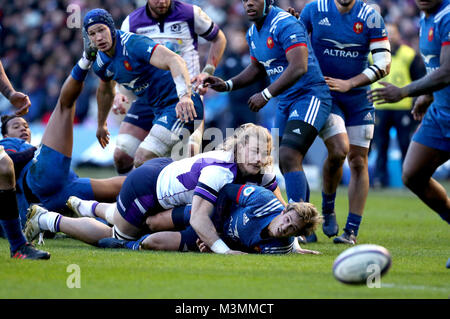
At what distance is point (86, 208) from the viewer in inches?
307

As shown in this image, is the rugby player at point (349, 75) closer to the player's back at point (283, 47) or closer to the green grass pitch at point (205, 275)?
the player's back at point (283, 47)

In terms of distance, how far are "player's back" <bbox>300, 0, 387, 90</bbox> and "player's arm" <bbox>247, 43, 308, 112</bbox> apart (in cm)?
85

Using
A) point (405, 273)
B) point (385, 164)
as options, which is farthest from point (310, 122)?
point (385, 164)

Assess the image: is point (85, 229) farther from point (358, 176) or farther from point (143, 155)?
point (358, 176)

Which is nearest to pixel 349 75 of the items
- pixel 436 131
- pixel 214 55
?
pixel 436 131

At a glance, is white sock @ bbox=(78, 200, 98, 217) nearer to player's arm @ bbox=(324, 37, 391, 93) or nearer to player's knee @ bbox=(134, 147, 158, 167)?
player's knee @ bbox=(134, 147, 158, 167)

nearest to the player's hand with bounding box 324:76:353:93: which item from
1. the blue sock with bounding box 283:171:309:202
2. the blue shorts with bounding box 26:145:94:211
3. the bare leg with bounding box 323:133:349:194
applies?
the bare leg with bounding box 323:133:349:194

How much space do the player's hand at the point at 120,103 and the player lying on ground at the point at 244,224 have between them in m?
2.91

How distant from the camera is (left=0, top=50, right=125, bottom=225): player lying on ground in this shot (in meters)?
8.02

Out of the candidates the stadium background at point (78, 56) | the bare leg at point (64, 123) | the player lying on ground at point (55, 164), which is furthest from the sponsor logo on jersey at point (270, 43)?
the stadium background at point (78, 56)

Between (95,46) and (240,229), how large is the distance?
2.76 m

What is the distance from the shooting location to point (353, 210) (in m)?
8.30

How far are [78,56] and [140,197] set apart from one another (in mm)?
14666

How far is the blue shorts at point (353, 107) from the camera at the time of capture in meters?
8.50
